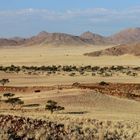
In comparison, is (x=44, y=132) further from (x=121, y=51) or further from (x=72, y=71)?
(x=121, y=51)

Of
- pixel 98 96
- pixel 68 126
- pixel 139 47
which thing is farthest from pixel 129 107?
pixel 139 47

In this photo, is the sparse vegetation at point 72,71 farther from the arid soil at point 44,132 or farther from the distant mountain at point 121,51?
the distant mountain at point 121,51

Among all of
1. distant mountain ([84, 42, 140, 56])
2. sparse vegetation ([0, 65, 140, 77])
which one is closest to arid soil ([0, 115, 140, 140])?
sparse vegetation ([0, 65, 140, 77])

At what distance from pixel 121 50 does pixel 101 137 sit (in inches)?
5795

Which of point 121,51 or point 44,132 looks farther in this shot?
point 121,51

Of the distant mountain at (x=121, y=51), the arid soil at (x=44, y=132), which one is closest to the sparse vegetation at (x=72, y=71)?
the arid soil at (x=44, y=132)

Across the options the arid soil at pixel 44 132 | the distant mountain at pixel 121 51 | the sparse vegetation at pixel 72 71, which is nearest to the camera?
the arid soil at pixel 44 132

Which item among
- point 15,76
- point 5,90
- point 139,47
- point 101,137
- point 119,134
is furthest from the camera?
point 139,47

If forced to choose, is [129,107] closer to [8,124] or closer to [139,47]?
[8,124]

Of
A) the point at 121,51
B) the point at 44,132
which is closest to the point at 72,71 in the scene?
the point at 44,132

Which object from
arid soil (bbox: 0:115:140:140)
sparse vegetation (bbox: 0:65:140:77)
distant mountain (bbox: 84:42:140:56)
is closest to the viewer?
arid soil (bbox: 0:115:140:140)

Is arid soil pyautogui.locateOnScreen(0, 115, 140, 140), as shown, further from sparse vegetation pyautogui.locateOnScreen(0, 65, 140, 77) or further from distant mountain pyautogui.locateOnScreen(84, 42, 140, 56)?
distant mountain pyautogui.locateOnScreen(84, 42, 140, 56)

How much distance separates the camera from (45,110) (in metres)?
31.0

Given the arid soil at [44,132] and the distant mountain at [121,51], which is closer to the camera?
the arid soil at [44,132]
